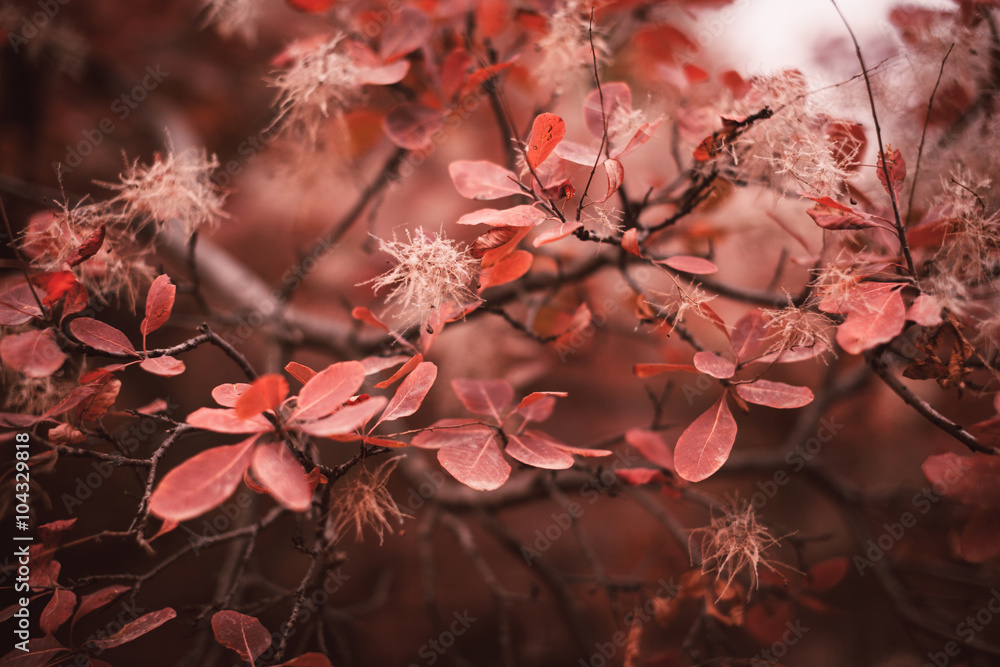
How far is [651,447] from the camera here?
646mm

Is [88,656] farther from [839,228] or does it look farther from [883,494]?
[883,494]

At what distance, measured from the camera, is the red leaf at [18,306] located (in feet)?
1.47

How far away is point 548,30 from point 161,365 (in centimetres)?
66

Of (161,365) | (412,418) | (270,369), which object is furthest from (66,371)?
(412,418)

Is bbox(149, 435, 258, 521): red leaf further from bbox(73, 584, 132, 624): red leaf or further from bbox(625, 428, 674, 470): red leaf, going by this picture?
bbox(625, 428, 674, 470): red leaf

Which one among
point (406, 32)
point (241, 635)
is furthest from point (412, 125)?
point (241, 635)

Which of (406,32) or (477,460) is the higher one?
(406,32)

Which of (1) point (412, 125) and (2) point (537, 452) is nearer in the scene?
(2) point (537, 452)

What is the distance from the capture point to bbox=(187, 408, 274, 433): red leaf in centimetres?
36

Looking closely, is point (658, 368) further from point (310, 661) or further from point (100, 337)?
point (100, 337)

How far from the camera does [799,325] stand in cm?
51

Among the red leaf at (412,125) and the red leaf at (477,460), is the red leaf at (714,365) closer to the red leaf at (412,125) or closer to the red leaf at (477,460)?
the red leaf at (477,460)

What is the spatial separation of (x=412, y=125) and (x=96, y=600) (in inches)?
25.1

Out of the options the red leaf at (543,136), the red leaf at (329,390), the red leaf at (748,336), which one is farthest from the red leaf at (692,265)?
the red leaf at (329,390)
